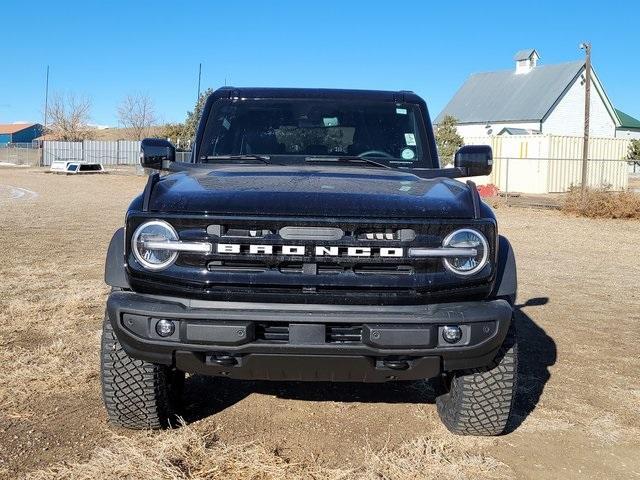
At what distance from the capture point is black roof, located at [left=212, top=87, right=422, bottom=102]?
4.95 meters

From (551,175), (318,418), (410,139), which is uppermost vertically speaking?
(551,175)

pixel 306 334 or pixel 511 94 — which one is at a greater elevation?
pixel 511 94

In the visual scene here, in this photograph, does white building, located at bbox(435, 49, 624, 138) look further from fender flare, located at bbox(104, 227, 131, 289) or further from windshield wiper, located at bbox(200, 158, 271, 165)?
fender flare, located at bbox(104, 227, 131, 289)

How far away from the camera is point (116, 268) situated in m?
→ 3.33

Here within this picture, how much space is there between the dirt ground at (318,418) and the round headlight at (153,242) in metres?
0.96

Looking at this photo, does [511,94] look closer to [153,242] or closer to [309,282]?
[309,282]

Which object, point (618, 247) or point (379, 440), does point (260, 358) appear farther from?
point (618, 247)

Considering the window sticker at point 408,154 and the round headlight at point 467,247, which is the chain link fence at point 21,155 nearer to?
the window sticker at point 408,154

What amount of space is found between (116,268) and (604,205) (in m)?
18.0

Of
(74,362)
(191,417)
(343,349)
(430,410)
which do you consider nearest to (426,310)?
(343,349)

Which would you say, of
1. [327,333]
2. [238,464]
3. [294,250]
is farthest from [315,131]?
[238,464]

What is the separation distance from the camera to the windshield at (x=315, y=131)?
15.3 ft

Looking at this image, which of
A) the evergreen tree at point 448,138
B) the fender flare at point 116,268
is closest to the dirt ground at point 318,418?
the fender flare at point 116,268

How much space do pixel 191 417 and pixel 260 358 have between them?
1176 mm
